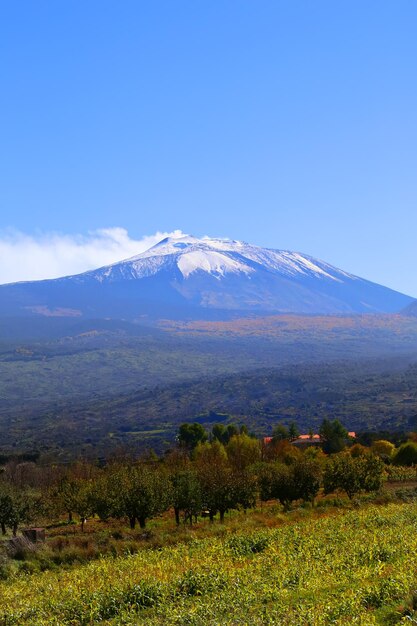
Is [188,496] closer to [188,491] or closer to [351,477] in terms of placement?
[188,491]

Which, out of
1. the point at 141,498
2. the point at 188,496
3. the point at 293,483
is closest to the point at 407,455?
the point at 293,483

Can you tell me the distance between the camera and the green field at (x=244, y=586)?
14.9 metres

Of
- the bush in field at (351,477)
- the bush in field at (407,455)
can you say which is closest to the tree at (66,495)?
the bush in field at (351,477)

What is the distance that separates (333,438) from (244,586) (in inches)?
3433

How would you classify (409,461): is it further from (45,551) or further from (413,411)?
(413,411)

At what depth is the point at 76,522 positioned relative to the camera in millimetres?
58938

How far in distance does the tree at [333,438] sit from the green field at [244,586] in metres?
75.3

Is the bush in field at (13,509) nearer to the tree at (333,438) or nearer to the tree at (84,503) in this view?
the tree at (84,503)

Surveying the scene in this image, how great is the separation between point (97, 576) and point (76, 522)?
39603 millimetres

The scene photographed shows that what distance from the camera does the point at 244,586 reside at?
17.6m

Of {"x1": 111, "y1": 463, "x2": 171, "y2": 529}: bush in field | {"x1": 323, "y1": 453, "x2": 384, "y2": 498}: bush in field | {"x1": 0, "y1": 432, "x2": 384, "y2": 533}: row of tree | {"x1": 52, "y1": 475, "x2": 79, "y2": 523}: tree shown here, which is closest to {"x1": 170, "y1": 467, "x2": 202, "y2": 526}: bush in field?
{"x1": 0, "y1": 432, "x2": 384, "y2": 533}: row of tree

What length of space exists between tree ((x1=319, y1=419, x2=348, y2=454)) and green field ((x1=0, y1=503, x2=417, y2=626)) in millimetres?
75307

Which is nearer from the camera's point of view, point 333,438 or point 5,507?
point 5,507

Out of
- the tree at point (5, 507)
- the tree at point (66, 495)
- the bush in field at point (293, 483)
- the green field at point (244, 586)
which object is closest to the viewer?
the green field at point (244, 586)
